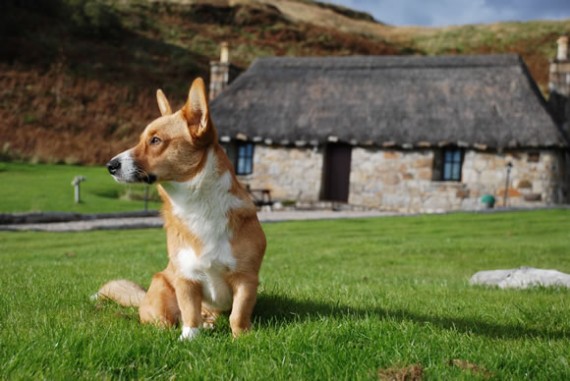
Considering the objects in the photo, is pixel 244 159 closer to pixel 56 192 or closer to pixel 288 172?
pixel 288 172

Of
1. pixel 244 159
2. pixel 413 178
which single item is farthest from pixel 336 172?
pixel 244 159

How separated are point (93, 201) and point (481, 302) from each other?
69.6 feet

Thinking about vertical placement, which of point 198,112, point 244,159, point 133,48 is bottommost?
point 244,159

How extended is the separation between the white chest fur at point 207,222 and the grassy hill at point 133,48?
3233cm

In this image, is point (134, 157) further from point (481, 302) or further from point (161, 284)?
point (481, 302)

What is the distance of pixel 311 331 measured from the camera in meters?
4.15

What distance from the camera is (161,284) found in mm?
4766

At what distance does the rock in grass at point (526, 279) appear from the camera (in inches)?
298

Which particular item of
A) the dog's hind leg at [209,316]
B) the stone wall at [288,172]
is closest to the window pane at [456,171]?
the stone wall at [288,172]

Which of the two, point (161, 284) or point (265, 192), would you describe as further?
point (265, 192)

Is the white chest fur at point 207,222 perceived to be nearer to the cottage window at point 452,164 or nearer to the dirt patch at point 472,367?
the dirt patch at point 472,367

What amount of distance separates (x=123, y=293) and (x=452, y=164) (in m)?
23.3

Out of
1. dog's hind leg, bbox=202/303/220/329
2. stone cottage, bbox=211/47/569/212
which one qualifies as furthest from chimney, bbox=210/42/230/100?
dog's hind leg, bbox=202/303/220/329

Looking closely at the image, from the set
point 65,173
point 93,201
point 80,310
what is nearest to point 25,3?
point 65,173
